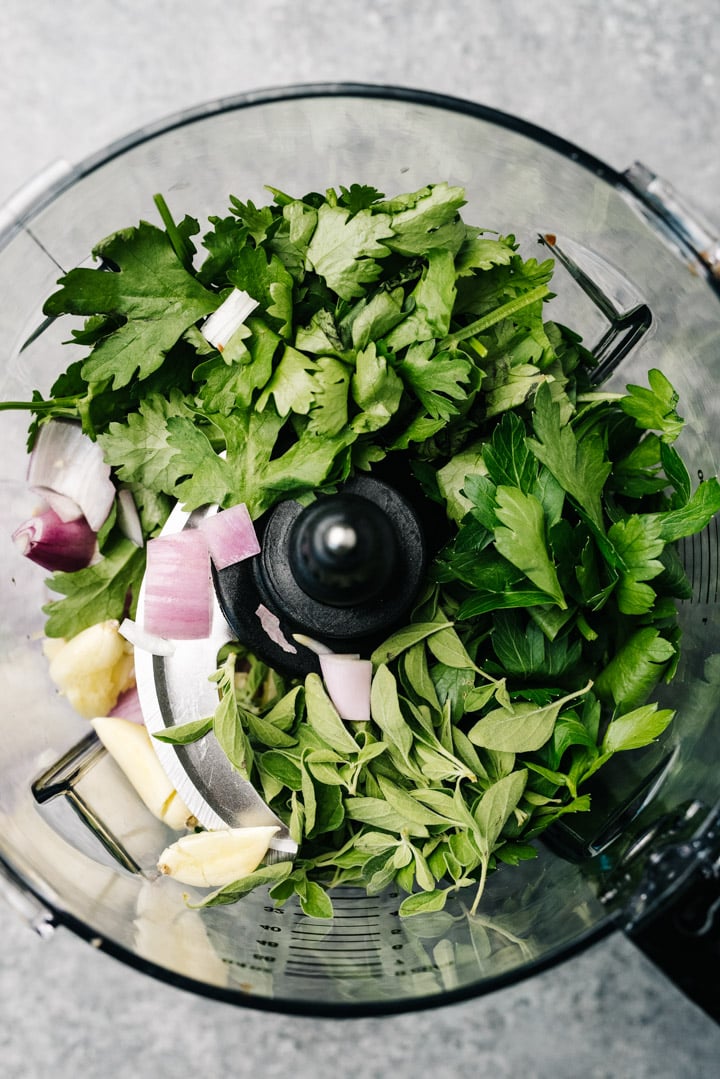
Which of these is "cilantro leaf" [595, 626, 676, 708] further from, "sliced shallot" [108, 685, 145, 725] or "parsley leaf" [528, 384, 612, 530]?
"sliced shallot" [108, 685, 145, 725]

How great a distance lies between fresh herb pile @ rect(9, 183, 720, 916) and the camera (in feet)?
2.83

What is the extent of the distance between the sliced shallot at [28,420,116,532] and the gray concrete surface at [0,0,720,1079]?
0.51m

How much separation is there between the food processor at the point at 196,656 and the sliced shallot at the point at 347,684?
0.54ft

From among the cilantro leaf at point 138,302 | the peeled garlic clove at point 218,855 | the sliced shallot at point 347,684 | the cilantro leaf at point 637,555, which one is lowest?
the cilantro leaf at point 637,555

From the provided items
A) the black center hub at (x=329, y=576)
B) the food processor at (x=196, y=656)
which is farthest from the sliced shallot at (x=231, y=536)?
the food processor at (x=196, y=656)

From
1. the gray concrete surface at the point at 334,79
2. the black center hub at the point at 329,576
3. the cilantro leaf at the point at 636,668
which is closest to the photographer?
the black center hub at the point at 329,576

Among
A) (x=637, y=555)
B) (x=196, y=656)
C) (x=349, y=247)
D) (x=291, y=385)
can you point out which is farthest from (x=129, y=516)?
(x=637, y=555)

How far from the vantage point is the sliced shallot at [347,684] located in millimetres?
931

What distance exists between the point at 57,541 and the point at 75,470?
0.08 m

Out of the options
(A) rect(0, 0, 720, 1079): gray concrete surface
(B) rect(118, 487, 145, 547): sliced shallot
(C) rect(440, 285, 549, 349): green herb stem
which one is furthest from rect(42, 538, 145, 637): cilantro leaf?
(A) rect(0, 0, 720, 1079): gray concrete surface

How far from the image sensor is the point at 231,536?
93cm

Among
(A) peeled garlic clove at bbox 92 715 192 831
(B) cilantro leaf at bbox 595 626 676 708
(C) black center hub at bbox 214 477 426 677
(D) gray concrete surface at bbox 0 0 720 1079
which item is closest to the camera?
(C) black center hub at bbox 214 477 426 677

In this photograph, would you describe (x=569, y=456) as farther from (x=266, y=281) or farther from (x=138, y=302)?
(x=138, y=302)

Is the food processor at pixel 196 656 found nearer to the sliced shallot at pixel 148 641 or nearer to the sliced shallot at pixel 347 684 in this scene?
the sliced shallot at pixel 148 641
